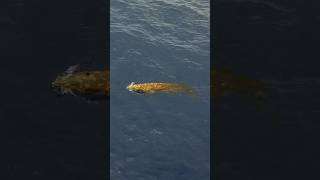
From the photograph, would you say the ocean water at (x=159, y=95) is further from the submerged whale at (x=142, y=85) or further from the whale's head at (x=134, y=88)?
the submerged whale at (x=142, y=85)

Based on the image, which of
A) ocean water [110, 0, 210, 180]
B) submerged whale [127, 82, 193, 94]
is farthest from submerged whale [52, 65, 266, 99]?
ocean water [110, 0, 210, 180]
